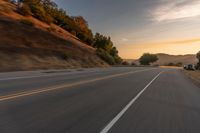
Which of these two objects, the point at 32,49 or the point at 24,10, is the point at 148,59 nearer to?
the point at 24,10

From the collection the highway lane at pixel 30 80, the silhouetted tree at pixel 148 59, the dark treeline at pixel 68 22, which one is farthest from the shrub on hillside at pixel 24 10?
the silhouetted tree at pixel 148 59

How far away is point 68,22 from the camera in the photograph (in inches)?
4446

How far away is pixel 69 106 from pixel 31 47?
156 ft

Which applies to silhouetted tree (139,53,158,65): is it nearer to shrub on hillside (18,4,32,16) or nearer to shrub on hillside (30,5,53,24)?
shrub on hillside (30,5,53,24)

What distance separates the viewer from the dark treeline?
300 ft

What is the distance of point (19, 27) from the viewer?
64.4m

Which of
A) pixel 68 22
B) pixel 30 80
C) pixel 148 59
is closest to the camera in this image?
pixel 30 80

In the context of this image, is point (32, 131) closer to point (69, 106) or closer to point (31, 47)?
point (69, 106)

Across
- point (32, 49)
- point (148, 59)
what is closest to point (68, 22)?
point (32, 49)

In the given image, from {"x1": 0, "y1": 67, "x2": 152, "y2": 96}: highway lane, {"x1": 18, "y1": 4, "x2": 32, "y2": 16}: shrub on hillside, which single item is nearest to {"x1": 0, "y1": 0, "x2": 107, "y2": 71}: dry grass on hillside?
{"x1": 18, "y1": 4, "x2": 32, "y2": 16}: shrub on hillside

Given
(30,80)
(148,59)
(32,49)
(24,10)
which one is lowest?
(30,80)

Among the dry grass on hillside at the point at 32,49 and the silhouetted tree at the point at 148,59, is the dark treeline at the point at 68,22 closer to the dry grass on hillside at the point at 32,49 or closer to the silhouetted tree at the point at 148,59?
the dry grass on hillside at the point at 32,49

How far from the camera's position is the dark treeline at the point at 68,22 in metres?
91.6

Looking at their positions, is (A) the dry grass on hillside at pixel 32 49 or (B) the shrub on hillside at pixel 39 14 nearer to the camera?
(A) the dry grass on hillside at pixel 32 49
